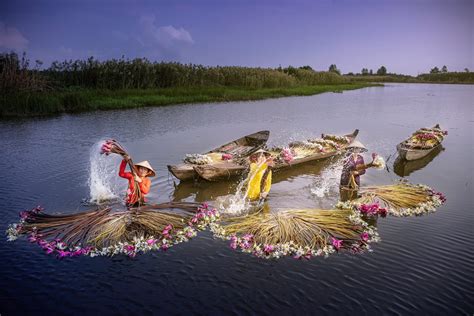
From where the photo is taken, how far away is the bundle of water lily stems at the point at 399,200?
9625mm

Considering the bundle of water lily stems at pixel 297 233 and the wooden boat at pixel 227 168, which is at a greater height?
the wooden boat at pixel 227 168

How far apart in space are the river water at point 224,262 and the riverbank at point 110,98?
547 cm

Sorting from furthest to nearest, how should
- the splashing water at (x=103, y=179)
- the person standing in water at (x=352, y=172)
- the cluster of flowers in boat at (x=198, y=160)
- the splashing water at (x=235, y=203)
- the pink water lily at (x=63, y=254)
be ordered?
the cluster of flowers in boat at (x=198, y=160) < the person standing in water at (x=352, y=172) < the splashing water at (x=103, y=179) < the splashing water at (x=235, y=203) < the pink water lily at (x=63, y=254)

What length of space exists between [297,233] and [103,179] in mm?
6180

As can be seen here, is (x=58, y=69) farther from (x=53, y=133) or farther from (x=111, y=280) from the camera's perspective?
(x=111, y=280)

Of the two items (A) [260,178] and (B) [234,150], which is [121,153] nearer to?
(A) [260,178]

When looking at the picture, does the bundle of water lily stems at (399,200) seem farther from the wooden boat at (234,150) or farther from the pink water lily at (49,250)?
the pink water lily at (49,250)

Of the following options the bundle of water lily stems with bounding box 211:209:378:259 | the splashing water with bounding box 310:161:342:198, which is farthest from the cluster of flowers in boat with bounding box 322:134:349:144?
the bundle of water lily stems with bounding box 211:209:378:259

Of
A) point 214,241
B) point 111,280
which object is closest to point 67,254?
point 111,280

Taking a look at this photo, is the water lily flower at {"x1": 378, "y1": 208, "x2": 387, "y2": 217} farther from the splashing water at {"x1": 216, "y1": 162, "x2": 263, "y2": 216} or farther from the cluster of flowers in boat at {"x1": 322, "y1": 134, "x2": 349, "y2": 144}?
the cluster of flowers in boat at {"x1": 322, "y1": 134, "x2": 349, "y2": 144}

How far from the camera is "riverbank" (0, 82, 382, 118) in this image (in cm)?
2191

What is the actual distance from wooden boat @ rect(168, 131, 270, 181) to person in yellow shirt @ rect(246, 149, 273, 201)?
72.3 inches

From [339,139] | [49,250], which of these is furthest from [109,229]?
[339,139]

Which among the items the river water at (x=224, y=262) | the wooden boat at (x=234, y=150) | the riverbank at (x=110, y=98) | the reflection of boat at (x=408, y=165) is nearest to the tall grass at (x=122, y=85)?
the riverbank at (x=110, y=98)
